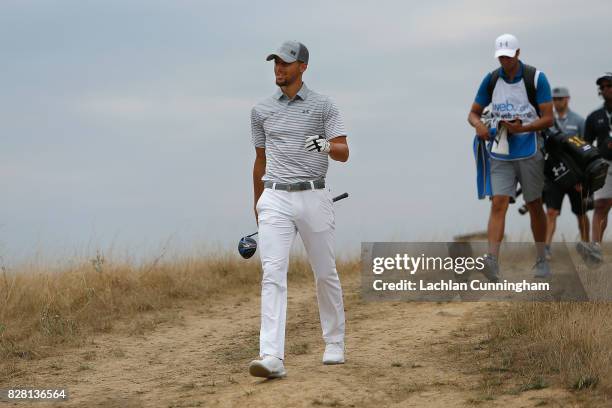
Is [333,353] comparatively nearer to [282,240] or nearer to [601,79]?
[282,240]

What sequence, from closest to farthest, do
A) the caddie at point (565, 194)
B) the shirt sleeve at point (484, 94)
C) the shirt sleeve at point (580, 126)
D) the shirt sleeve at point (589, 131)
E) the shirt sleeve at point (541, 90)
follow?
the shirt sleeve at point (541, 90) < the shirt sleeve at point (484, 94) < the shirt sleeve at point (589, 131) < the caddie at point (565, 194) < the shirt sleeve at point (580, 126)

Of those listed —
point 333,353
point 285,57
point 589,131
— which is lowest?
point 333,353

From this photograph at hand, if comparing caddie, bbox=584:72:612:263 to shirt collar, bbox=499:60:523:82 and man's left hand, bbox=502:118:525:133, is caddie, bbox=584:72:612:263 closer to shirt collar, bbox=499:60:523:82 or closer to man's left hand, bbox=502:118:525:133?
shirt collar, bbox=499:60:523:82

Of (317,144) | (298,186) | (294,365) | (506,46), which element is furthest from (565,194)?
(317,144)

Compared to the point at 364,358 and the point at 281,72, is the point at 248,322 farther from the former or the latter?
the point at 281,72

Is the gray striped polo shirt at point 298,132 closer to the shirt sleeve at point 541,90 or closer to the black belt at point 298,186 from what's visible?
the black belt at point 298,186

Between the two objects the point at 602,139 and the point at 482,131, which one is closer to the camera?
the point at 482,131

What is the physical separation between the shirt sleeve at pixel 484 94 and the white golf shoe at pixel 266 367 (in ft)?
16.3

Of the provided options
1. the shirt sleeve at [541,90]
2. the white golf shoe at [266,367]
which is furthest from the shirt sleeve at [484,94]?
the white golf shoe at [266,367]

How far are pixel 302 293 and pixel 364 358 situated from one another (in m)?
5.06

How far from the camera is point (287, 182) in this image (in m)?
7.90

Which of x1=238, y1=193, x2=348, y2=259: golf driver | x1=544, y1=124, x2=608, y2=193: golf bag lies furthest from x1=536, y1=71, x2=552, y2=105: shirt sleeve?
x1=238, y1=193, x2=348, y2=259: golf driver

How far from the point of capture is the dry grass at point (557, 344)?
7.79 metres

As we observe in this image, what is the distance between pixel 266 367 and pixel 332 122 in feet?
6.44
